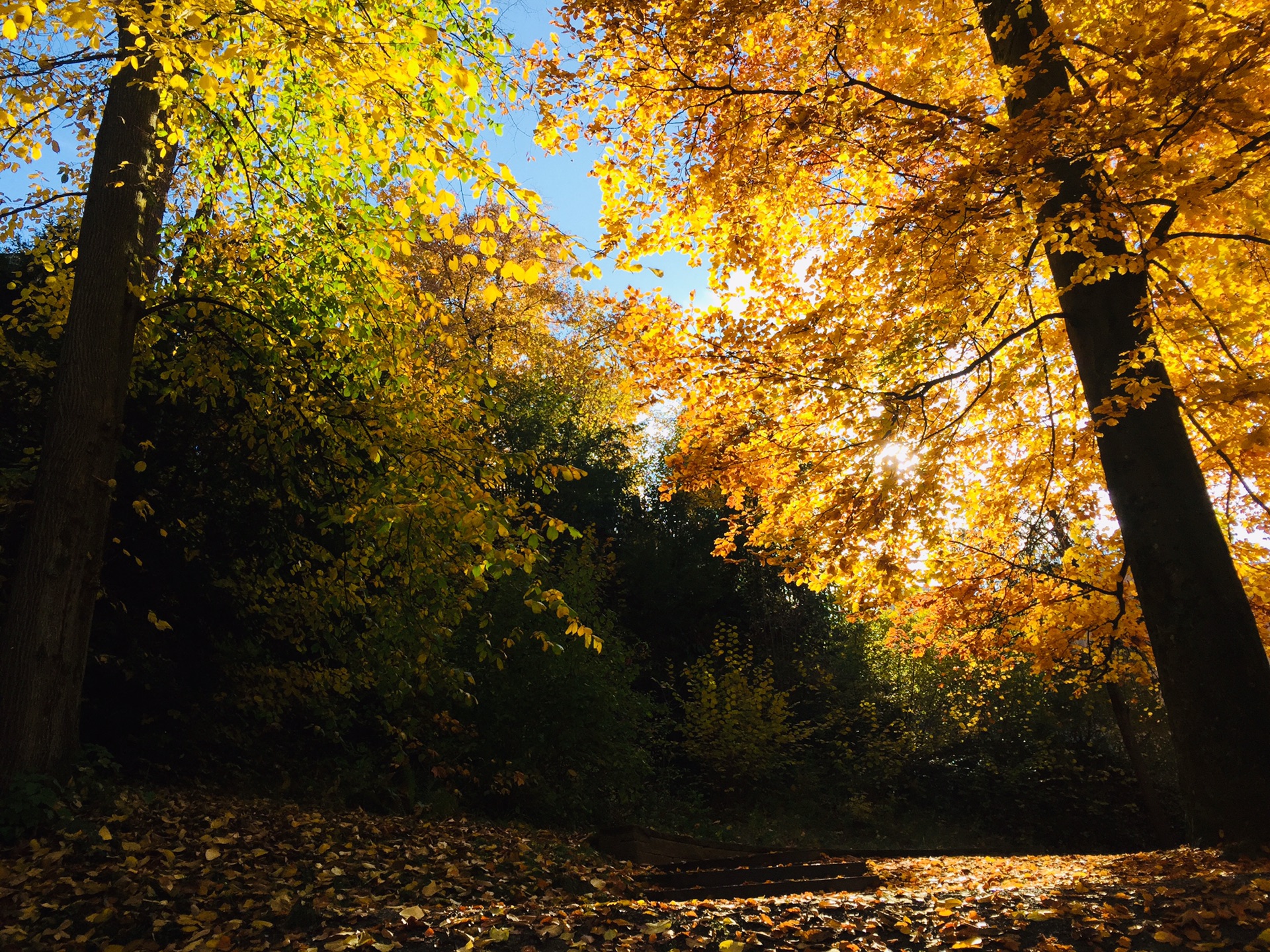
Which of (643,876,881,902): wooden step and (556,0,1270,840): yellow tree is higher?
(556,0,1270,840): yellow tree

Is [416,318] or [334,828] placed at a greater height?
[416,318]

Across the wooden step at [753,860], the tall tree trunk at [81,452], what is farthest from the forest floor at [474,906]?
the wooden step at [753,860]

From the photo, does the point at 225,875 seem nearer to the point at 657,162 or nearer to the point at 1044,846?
the point at 657,162

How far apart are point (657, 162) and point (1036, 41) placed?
3.07 meters

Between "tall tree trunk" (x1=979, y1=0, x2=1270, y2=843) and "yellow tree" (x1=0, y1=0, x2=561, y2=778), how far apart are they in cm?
354

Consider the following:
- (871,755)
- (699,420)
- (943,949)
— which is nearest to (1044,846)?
(871,755)

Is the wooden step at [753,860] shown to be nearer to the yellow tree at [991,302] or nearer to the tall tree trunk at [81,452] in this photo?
the yellow tree at [991,302]

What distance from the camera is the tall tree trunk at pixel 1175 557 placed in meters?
4.52

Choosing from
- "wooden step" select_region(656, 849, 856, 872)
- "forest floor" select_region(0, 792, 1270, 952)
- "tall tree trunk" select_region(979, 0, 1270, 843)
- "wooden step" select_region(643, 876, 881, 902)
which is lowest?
"wooden step" select_region(656, 849, 856, 872)

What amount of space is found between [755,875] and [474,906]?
9.68 feet

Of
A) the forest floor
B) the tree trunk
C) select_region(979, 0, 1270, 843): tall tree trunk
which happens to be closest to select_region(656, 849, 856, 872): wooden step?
the forest floor

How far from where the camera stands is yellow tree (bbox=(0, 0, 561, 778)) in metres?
3.74

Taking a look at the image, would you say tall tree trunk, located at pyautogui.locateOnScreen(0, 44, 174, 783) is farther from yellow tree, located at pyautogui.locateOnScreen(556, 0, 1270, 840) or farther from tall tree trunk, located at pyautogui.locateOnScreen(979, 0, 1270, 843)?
tall tree trunk, located at pyautogui.locateOnScreen(979, 0, 1270, 843)

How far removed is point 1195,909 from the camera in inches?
136
